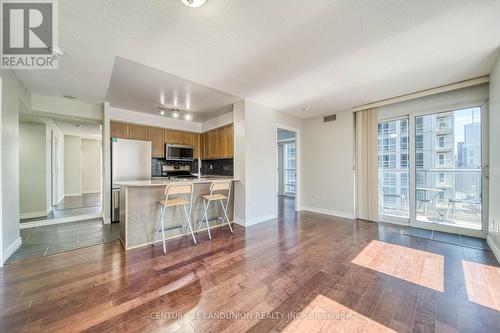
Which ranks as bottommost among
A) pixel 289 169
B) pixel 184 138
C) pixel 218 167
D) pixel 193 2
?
pixel 289 169

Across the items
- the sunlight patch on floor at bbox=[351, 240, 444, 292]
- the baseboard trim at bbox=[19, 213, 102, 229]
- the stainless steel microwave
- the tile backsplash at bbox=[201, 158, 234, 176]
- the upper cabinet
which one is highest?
the upper cabinet

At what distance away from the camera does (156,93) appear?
11.8ft

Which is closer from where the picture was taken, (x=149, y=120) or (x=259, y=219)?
(x=259, y=219)

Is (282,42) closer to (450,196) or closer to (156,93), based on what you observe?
(156,93)

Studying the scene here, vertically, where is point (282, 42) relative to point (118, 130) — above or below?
above

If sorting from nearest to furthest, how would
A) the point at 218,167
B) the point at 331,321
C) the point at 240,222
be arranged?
the point at 331,321
the point at 240,222
the point at 218,167

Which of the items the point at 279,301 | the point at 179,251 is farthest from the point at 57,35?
the point at 279,301

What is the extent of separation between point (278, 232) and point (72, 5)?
388 cm

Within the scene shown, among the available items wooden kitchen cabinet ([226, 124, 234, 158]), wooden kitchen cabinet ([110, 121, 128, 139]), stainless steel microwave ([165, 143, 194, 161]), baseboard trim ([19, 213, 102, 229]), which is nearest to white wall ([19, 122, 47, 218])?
baseboard trim ([19, 213, 102, 229])

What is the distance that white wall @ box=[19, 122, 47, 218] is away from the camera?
4.38 metres

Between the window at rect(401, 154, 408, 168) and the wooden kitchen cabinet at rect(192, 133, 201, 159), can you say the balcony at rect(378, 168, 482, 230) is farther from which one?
the wooden kitchen cabinet at rect(192, 133, 201, 159)

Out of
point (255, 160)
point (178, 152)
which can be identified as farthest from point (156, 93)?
point (255, 160)

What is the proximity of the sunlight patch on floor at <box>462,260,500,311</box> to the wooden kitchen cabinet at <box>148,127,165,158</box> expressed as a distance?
5811 millimetres

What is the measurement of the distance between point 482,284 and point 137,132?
6.29m
